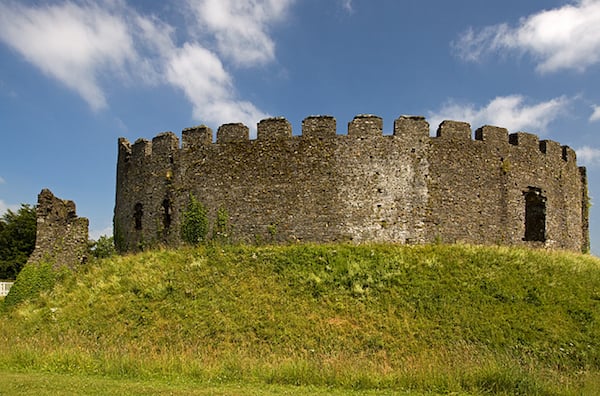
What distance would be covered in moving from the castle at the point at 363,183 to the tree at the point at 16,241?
28.6 meters

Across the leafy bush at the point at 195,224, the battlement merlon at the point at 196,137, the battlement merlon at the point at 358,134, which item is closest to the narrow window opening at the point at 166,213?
the leafy bush at the point at 195,224

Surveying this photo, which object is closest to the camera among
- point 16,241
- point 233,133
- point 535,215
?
point 233,133

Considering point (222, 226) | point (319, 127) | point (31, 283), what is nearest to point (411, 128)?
point (319, 127)

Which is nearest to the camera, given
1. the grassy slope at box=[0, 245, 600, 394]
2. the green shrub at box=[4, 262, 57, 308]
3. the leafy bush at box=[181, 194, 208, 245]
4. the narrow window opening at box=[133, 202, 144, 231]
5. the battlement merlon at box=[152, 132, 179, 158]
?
the grassy slope at box=[0, 245, 600, 394]

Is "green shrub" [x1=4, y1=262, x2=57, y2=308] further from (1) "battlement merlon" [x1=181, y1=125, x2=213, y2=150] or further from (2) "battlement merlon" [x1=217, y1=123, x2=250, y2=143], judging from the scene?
(2) "battlement merlon" [x1=217, y1=123, x2=250, y2=143]

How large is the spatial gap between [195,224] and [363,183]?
23.2 ft

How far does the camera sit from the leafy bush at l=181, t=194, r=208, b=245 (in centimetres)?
1892

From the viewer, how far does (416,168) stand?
18.1m

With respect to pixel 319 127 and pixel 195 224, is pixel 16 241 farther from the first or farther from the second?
pixel 319 127

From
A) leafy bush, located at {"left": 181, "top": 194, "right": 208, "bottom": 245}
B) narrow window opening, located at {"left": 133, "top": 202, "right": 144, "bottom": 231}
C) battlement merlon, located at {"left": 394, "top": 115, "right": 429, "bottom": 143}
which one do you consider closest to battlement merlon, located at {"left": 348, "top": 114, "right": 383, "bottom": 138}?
battlement merlon, located at {"left": 394, "top": 115, "right": 429, "bottom": 143}

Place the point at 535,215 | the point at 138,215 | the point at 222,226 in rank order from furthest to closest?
the point at 138,215, the point at 535,215, the point at 222,226

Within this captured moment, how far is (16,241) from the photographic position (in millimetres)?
42719

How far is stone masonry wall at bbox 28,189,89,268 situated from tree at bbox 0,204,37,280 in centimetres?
2621

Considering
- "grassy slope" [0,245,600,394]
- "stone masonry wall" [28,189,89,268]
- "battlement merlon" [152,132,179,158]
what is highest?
"battlement merlon" [152,132,179,158]
